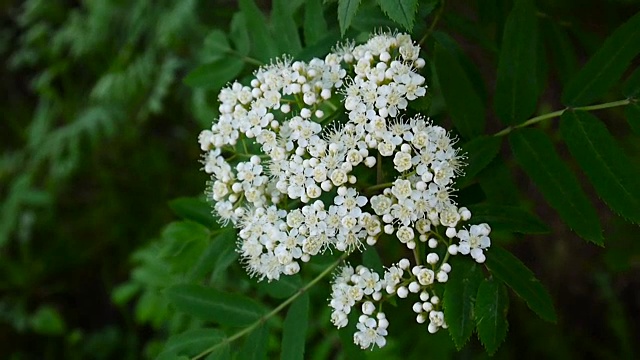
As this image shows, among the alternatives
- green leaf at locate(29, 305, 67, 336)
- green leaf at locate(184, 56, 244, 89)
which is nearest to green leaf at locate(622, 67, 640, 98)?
green leaf at locate(184, 56, 244, 89)

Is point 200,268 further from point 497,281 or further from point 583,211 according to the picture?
point 583,211

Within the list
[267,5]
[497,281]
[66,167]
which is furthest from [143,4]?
[497,281]

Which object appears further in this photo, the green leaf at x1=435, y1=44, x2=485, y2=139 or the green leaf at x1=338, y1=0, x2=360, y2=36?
the green leaf at x1=435, y1=44, x2=485, y2=139

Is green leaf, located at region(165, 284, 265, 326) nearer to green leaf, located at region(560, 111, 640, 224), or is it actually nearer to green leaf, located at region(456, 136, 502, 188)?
green leaf, located at region(456, 136, 502, 188)

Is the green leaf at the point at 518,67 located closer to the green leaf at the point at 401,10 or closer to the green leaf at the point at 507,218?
the green leaf at the point at 507,218

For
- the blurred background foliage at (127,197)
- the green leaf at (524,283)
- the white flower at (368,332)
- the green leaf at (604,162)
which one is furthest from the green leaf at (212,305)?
the blurred background foliage at (127,197)
